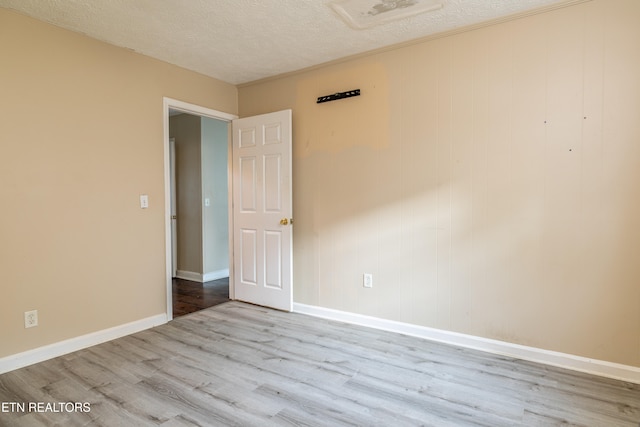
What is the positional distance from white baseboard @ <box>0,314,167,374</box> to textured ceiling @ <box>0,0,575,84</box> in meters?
2.40

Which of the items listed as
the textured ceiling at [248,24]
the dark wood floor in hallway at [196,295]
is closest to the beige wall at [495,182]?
the textured ceiling at [248,24]

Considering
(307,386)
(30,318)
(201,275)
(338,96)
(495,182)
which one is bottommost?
(307,386)

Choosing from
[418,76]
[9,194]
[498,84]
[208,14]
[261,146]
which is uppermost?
[208,14]

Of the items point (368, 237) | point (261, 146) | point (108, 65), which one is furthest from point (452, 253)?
point (108, 65)

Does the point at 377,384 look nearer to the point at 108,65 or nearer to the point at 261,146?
the point at 261,146

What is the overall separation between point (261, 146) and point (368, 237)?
61.1 inches

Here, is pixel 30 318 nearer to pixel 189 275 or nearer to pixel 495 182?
pixel 189 275

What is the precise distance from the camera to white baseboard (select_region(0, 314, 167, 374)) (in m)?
2.40

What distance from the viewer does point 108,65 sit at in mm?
2922

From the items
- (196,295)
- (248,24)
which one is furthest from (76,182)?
(196,295)

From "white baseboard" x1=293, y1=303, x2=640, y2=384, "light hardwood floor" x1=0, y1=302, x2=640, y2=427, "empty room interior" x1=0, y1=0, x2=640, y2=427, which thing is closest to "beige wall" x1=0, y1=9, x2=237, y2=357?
"empty room interior" x1=0, y1=0, x2=640, y2=427

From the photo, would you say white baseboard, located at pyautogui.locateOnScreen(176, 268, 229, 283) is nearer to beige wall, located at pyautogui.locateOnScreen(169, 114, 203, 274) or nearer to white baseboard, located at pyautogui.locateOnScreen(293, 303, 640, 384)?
beige wall, located at pyautogui.locateOnScreen(169, 114, 203, 274)

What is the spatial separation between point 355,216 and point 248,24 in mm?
1821

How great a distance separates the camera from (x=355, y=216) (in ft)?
10.8
